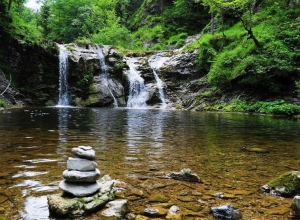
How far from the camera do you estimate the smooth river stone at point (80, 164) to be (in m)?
3.82

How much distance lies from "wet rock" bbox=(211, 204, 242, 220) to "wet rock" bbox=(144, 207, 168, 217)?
607 mm

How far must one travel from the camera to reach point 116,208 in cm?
341

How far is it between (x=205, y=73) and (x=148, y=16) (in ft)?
97.1

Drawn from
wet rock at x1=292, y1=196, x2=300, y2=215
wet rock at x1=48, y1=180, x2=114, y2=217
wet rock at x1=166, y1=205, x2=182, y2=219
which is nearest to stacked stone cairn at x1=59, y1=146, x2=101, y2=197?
wet rock at x1=48, y1=180, x2=114, y2=217

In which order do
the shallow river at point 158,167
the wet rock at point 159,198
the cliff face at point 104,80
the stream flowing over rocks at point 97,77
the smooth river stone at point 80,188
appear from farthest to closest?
the stream flowing over rocks at point 97,77, the cliff face at point 104,80, the wet rock at point 159,198, the shallow river at point 158,167, the smooth river stone at point 80,188

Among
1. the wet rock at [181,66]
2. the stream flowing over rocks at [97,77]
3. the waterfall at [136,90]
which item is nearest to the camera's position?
the stream flowing over rocks at [97,77]

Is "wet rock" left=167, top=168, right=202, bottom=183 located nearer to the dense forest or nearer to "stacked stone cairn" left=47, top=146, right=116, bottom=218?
"stacked stone cairn" left=47, top=146, right=116, bottom=218

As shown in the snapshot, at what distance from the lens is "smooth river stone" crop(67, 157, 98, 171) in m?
3.82

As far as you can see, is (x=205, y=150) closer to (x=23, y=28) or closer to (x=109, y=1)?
(x=23, y=28)

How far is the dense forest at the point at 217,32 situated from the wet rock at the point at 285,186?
16.2 meters

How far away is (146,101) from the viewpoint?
96.1 ft

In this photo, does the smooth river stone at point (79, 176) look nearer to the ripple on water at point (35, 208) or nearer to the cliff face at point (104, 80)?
the ripple on water at point (35, 208)

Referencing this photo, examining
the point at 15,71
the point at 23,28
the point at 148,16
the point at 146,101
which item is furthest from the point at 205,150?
the point at 148,16

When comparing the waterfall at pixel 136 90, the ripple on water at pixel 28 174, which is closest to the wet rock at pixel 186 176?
the ripple on water at pixel 28 174
